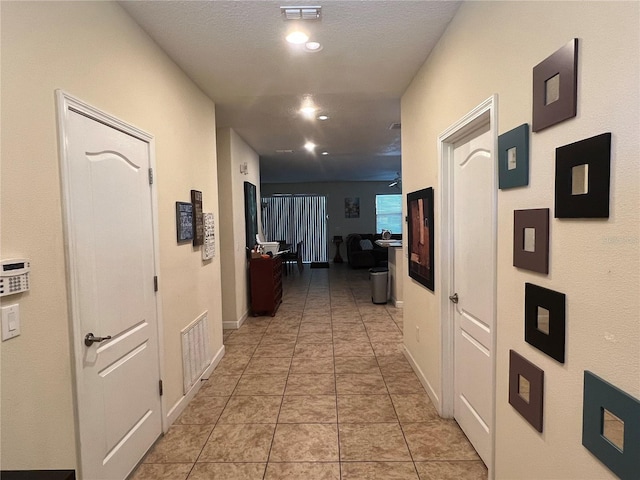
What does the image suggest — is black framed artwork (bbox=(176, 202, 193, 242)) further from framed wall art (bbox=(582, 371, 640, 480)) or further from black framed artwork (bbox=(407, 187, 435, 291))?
framed wall art (bbox=(582, 371, 640, 480))

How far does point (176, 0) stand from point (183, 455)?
2797 mm

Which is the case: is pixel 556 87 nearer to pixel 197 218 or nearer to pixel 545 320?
pixel 545 320

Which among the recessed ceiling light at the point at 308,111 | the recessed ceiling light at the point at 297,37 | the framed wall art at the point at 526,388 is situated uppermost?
the recessed ceiling light at the point at 308,111

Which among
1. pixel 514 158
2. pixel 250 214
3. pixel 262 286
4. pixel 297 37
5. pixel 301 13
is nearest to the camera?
pixel 514 158

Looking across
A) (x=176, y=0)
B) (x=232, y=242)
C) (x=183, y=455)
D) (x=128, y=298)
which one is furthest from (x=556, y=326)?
(x=232, y=242)

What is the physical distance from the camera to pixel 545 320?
130 centimetres

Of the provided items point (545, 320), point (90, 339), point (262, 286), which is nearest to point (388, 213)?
point (262, 286)

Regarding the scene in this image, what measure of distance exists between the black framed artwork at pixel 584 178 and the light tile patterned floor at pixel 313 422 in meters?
1.73

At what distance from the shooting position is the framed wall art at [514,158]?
1404 mm

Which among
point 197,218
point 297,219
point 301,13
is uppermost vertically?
point 301,13

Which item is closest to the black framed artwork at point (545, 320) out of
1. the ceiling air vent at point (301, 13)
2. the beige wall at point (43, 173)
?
the ceiling air vent at point (301, 13)

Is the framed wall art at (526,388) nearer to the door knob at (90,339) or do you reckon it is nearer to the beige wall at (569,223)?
the beige wall at (569,223)

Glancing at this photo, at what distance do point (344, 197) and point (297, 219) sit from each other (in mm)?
1769

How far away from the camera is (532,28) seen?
1337 mm
